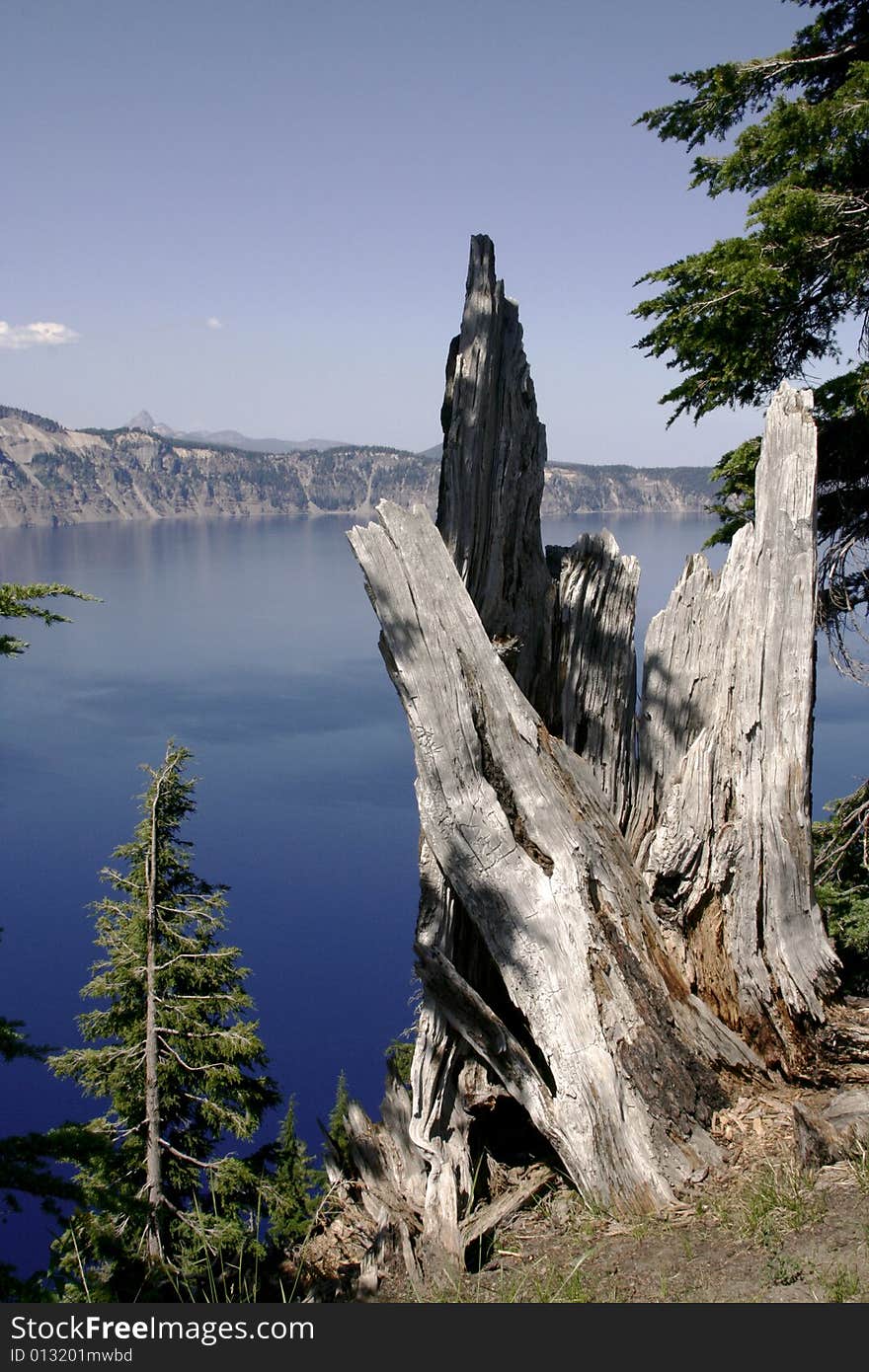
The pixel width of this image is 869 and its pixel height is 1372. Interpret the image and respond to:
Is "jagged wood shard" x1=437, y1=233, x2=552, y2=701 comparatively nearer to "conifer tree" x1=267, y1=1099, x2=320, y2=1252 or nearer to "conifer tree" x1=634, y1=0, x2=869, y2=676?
"conifer tree" x1=634, y1=0, x2=869, y2=676

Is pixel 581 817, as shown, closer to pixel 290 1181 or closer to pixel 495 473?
pixel 495 473

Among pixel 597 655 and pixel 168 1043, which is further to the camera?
pixel 168 1043

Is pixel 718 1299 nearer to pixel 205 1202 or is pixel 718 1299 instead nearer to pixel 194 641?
pixel 205 1202

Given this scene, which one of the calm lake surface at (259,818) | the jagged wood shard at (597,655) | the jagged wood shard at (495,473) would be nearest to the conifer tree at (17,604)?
the jagged wood shard at (495,473)

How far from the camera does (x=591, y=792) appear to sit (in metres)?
5.62

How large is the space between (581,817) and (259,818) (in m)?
44.3

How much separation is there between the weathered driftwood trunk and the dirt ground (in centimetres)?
19

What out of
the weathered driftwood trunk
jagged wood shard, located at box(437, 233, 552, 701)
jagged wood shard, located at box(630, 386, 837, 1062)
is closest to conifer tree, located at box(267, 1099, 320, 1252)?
the weathered driftwood trunk

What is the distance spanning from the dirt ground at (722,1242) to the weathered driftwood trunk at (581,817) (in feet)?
0.62

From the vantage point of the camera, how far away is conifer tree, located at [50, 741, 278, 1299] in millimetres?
10688

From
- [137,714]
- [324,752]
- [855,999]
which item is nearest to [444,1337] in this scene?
[855,999]

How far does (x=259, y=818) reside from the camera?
48.2 meters

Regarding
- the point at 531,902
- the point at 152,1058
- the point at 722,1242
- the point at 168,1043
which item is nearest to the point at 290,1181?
the point at 168,1043

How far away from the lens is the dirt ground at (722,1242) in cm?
387
